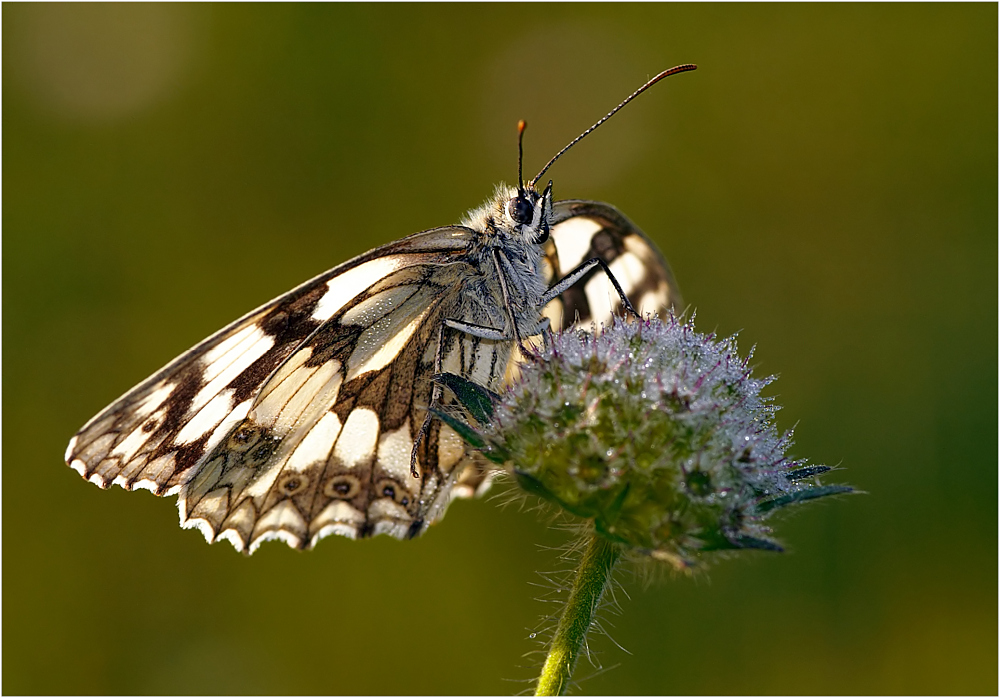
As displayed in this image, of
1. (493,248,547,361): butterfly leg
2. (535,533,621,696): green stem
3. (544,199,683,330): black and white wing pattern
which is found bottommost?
(535,533,621,696): green stem

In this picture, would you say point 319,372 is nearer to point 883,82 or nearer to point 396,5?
point 396,5

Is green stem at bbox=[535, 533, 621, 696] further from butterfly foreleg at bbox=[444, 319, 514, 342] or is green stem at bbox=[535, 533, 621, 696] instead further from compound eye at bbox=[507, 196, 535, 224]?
compound eye at bbox=[507, 196, 535, 224]

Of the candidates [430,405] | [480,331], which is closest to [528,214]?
[480,331]

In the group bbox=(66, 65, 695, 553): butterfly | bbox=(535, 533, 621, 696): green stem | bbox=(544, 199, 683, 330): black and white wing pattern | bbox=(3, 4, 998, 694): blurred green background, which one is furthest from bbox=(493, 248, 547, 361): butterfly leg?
bbox=(3, 4, 998, 694): blurred green background

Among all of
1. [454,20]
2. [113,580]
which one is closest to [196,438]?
[113,580]

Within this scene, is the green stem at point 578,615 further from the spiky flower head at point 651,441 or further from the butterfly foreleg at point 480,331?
the butterfly foreleg at point 480,331

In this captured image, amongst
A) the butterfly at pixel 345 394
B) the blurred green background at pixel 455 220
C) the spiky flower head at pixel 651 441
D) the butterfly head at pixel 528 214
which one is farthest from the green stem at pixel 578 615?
the blurred green background at pixel 455 220
